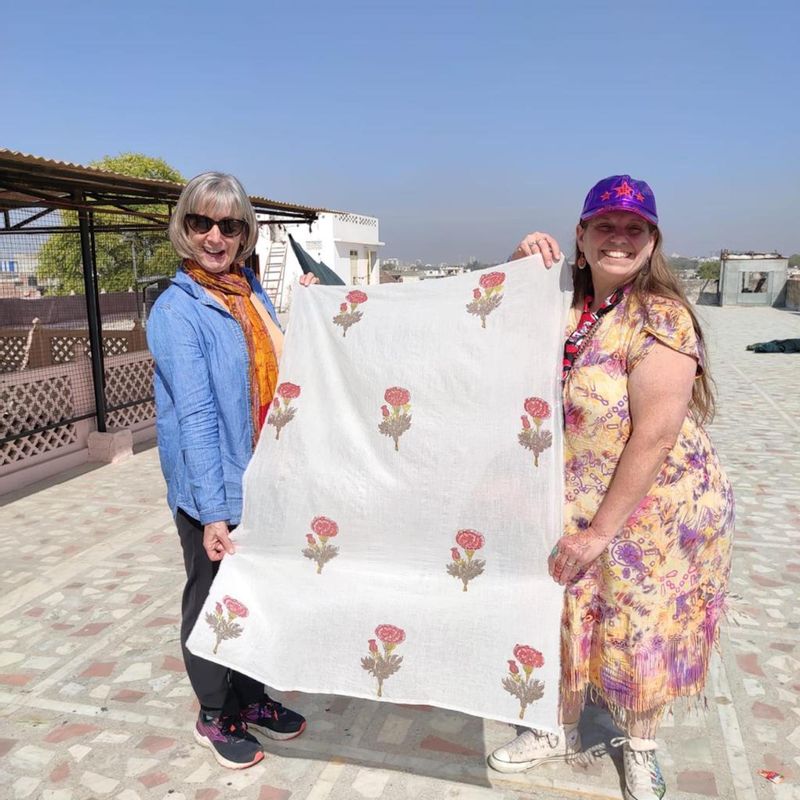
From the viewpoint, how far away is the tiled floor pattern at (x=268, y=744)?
2334 mm

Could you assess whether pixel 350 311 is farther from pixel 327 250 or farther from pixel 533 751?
pixel 327 250

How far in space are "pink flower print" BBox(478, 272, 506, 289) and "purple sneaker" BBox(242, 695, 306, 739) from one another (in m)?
1.81

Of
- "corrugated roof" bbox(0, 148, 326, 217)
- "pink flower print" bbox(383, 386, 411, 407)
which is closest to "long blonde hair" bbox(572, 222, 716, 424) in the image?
"pink flower print" bbox(383, 386, 411, 407)

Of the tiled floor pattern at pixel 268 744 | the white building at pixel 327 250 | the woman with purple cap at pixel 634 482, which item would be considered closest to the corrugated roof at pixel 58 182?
the tiled floor pattern at pixel 268 744

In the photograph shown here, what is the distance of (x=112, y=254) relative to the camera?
15.3 meters

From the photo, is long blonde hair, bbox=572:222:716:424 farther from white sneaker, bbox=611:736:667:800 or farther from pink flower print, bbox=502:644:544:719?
white sneaker, bbox=611:736:667:800

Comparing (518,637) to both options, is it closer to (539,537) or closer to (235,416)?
(539,537)

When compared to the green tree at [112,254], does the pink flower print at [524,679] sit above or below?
below

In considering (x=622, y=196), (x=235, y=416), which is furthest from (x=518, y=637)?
(x=622, y=196)

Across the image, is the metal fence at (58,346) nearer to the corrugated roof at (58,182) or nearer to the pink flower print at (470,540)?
the corrugated roof at (58,182)

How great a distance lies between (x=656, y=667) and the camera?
6.64 feet

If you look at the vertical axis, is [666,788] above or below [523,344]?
below

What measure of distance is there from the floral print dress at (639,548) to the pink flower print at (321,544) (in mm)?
724

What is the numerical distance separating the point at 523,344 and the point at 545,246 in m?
0.32
